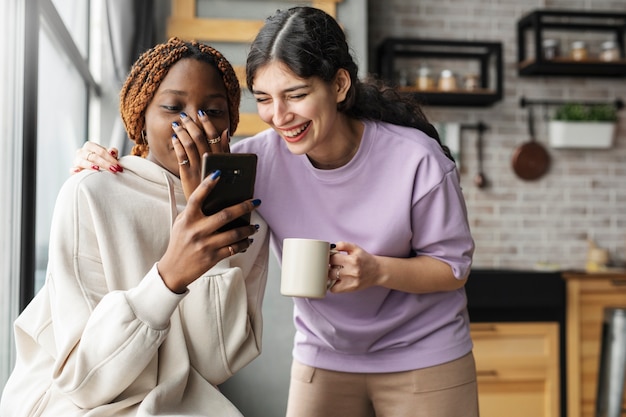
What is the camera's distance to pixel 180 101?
1.08m

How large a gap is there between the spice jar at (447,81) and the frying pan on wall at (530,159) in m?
0.60

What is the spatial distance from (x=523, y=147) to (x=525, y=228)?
49 centimetres

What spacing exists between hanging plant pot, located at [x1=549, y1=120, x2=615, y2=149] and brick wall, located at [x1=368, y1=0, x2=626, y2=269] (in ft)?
0.34

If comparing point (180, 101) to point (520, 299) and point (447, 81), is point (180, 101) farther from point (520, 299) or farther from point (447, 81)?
point (447, 81)

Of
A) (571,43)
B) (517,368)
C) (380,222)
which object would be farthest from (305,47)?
(571,43)

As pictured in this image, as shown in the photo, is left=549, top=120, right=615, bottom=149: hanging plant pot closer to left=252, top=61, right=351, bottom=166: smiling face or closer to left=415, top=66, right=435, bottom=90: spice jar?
left=415, top=66, right=435, bottom=90: spice jar

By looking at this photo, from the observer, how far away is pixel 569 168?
4.12 metres

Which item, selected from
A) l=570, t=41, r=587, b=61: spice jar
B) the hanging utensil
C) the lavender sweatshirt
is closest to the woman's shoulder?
the lavender sweatshirt

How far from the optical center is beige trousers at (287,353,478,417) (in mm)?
1491

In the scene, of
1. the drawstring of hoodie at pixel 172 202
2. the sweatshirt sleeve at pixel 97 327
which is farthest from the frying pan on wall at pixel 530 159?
the sweatshirt sleeve at pixel 97 327

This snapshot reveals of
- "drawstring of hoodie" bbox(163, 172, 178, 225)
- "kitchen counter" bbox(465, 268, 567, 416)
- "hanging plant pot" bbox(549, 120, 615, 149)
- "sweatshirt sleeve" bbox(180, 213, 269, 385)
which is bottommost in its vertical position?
"kitchen counter" bbox(465, 268, 567, 416)

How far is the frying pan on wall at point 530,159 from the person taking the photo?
4.03 metres

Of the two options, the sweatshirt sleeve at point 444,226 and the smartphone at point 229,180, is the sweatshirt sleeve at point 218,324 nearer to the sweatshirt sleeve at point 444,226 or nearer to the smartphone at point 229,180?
the smartphone at point 229,180

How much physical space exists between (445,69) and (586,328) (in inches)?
65.8
